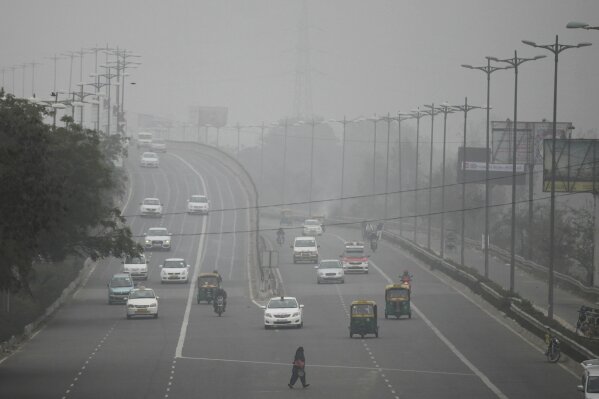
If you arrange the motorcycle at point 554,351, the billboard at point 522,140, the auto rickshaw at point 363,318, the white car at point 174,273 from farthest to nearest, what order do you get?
the billboard at point 522,140 → the white car at point 174,273 → the auto rickshaw at point 363,318 → the motorcycle at point 554,351

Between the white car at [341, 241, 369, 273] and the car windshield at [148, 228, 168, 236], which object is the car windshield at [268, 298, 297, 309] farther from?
the car windshield at [148, 228, 168, 236]

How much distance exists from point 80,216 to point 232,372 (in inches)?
603

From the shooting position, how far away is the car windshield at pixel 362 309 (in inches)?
2233

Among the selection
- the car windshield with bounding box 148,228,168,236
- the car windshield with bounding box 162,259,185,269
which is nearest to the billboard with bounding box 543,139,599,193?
the car windshield with bounding box 162,259,185,269

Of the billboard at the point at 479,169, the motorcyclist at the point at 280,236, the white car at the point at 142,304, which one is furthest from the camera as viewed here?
the billboard at the point at 479,169

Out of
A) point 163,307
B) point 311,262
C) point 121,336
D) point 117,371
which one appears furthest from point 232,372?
point 311,262

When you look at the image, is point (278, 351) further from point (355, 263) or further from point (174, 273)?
point (355, 263)

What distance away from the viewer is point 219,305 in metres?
67.3

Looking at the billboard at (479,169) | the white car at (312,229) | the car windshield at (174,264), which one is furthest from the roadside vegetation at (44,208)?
the billboard at (479,169)

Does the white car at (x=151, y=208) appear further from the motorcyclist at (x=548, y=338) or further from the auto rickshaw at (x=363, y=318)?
the motorcyclist at (x=548, y=338)

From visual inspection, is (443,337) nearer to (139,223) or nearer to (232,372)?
(232,372)

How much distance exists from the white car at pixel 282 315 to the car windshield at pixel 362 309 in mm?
4456

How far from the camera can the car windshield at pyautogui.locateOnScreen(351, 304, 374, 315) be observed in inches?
2233

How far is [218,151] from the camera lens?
602ft
